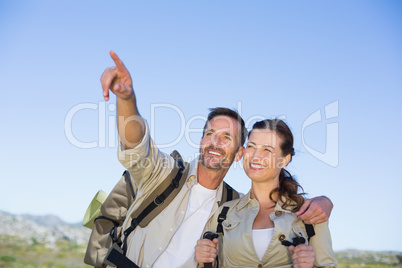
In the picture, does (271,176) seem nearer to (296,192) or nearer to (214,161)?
(296,192)

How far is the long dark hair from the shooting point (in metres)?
4.80

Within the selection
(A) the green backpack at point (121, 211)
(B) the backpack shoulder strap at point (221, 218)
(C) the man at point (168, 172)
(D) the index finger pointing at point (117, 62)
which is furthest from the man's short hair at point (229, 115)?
(D) the index finger pointing at point (117, 62)

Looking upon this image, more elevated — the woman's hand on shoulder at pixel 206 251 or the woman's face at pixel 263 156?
the woman's face at pixel 263 156

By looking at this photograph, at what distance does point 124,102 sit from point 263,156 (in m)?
1.97

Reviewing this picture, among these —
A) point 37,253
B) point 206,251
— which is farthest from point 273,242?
point 37,253

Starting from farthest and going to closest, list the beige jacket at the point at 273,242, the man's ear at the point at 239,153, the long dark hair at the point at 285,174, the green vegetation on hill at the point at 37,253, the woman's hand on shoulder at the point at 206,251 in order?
the green vegetation on hill at the point at 37,253, the man's ear at the point at 239,153, the long dark hair at the point at 285,174, the woman's hand on shoulder at the point at 206,251, the beige jacket at the point at 273,242

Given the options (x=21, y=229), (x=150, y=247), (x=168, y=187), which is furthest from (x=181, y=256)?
(x=21, y=229)

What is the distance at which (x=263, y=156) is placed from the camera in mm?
4949

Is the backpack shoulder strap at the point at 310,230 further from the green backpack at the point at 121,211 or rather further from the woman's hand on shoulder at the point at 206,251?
the green backpack at the point at 121,211

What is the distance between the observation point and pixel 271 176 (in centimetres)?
497

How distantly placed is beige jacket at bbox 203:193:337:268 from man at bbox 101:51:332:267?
23 centimetres

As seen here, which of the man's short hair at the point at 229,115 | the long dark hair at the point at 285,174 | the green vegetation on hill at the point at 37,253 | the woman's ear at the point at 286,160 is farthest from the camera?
the green vegetation on hill at the point at 37,253

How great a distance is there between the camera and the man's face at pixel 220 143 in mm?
5738

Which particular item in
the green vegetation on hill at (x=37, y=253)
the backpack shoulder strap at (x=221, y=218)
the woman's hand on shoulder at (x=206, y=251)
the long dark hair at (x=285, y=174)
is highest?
the long dark hair at (x=285, y=174)
